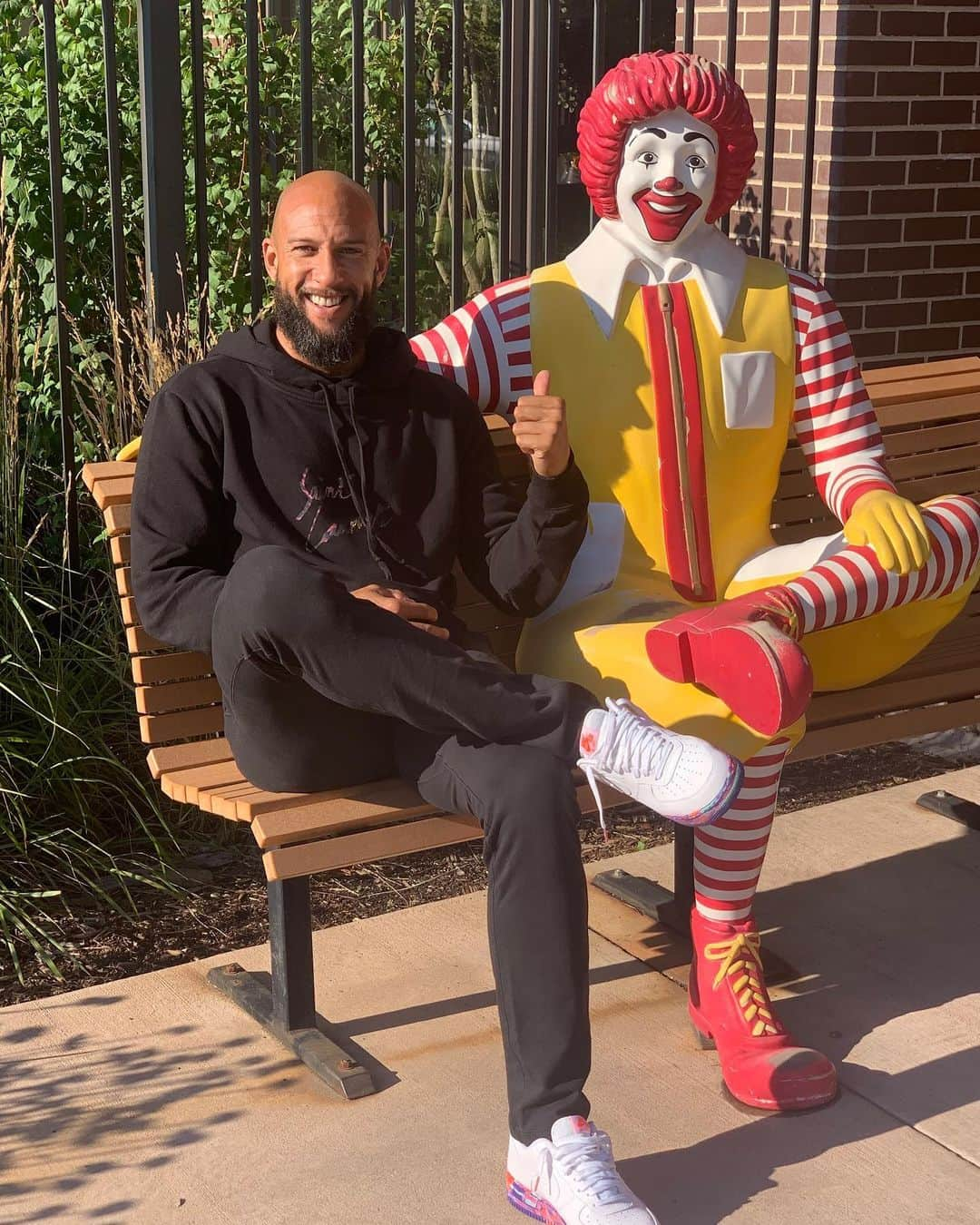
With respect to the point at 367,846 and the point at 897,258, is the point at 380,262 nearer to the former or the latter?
the point at 367,846

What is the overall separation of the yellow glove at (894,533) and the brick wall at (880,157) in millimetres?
2163

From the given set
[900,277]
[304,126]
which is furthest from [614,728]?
[900,277]

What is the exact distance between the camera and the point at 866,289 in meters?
5.46

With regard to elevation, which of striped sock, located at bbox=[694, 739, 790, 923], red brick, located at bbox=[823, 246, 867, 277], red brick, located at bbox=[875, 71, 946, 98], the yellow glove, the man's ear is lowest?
striped sock, located at bbox=[694, 739, 790, 923]

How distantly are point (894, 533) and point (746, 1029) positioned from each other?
1.00 meters

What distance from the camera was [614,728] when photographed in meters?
2.99

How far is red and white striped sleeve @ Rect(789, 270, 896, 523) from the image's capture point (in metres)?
3.59

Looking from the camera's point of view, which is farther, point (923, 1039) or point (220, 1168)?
point (923, 1039)

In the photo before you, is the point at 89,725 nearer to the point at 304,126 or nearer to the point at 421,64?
the point at 304,126

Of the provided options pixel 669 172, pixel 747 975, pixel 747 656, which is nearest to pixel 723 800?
pixel 747 656

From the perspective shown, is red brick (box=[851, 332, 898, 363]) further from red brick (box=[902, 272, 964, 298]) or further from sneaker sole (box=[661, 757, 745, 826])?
sneaker sole (box=[661, 757, 745, 826])

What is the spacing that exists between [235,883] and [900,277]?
2.94 metres

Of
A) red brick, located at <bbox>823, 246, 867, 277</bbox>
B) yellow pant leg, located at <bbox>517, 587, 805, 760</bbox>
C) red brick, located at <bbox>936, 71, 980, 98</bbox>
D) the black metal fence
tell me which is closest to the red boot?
yellow pant leg, located at <bbox>517, 587, 805, 760</bbox>

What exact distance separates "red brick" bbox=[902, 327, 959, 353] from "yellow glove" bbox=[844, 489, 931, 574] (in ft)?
7.59
